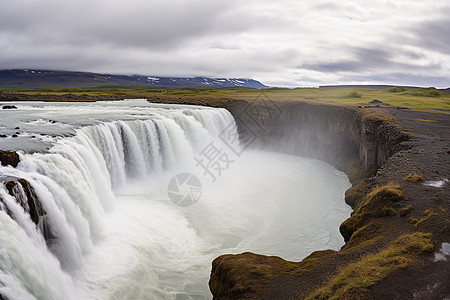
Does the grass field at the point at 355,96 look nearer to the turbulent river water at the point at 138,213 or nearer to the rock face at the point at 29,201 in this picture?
the turbulent river water at the point at 138,213

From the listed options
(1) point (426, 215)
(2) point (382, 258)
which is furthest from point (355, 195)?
(2) point (382, 258)

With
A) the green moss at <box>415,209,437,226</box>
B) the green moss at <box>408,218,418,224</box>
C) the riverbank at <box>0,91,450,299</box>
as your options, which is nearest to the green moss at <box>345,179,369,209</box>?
the riverbank at <box>0,91,450,299</box>

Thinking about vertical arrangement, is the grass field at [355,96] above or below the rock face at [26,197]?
above

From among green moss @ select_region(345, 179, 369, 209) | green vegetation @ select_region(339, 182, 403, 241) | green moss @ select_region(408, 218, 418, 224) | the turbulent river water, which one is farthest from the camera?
green moss @ select_region(345, 179, 369, 209)

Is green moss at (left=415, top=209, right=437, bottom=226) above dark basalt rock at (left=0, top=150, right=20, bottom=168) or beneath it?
beneath

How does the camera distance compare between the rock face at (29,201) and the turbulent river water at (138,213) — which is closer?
the rock face at (29,201)

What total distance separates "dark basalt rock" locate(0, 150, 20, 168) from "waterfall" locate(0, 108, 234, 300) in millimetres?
181

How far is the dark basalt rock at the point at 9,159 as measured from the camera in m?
10.8

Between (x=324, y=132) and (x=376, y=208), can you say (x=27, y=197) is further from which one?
(x=324, y=132)

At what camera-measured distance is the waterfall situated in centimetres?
771

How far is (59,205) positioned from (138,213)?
5542 mm

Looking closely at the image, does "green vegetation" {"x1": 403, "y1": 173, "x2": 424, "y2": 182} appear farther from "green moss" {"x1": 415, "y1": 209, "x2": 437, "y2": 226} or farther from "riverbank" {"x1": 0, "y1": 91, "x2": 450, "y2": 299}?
"green moss" {"x1": 415, "y1": 209, "x2": 437, "y2": 226}

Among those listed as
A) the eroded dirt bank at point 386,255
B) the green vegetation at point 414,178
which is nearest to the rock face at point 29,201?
the eroded dirt bank at point 386,255

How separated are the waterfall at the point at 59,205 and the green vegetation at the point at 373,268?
6539mm
